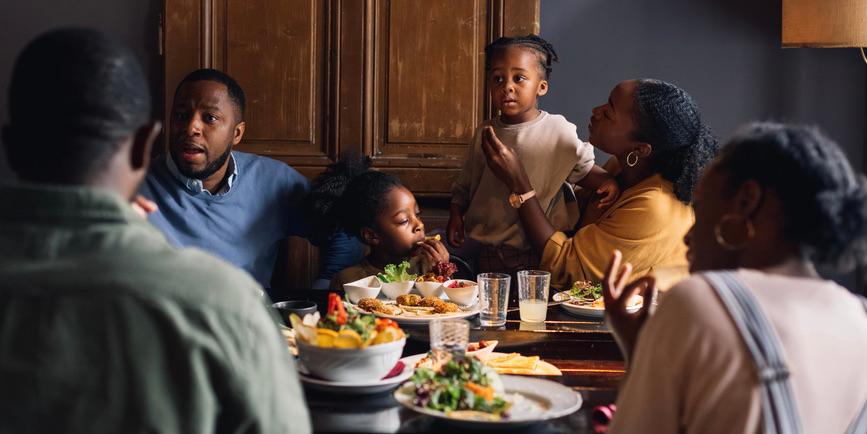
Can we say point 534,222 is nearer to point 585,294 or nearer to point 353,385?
point 585,294

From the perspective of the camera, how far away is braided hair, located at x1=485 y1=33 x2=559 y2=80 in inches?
121

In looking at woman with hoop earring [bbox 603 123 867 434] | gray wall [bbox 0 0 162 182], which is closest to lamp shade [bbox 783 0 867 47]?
woman with hoop earring [bbox 603 123 867 434]

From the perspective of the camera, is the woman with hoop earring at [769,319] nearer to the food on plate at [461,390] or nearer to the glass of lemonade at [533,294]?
the food on plate at [461,390]

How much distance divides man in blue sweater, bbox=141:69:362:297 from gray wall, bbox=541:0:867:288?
109 cm

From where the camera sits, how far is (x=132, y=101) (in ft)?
3.19

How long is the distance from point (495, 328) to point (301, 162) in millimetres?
1471

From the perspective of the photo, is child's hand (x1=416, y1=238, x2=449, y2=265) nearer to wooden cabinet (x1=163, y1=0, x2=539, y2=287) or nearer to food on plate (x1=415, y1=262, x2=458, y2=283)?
food on plate (x1=415, y1=262, x2=458, y2=283)

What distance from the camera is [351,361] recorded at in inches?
60.0

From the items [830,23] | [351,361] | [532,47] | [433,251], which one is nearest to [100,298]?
[351,361]

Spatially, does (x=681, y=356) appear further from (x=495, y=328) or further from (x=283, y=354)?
(x=495, y=328)

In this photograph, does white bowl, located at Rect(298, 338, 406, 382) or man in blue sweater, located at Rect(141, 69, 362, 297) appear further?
man in blue sweater, located at Rect(141, 69, 362, 297)

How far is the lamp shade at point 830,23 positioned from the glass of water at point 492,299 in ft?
4.97

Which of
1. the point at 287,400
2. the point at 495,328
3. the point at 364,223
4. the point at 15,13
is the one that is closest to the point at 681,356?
the point at 287,400

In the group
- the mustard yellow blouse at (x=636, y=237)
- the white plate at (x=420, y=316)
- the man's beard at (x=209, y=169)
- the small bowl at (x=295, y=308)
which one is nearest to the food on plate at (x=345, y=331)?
the small bowl at (x=295, y=308)
